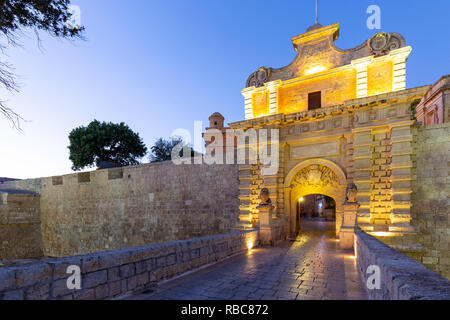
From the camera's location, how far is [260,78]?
12.5 meters

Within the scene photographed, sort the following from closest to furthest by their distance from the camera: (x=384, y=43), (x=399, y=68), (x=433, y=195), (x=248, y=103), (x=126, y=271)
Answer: (x=126, y=271) < (x=433, y=195) < (x=399, y=68) < (x=384, y=43) < (x=248, y=103)

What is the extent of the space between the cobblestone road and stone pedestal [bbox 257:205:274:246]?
1929 mm

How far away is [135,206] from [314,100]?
13065 mm

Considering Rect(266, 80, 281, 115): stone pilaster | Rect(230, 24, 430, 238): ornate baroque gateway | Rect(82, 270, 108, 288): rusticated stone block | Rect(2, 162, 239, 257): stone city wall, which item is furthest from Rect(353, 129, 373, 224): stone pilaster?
Rect(82, 270, 108, 288): rusticated stone block

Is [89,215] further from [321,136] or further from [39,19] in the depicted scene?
[321,136]

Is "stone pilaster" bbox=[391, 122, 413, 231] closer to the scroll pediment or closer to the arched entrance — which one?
the arched entrance

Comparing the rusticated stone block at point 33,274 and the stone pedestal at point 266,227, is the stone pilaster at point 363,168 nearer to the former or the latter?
the stone pedestal at point 266,227

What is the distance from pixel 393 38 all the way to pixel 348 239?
27.5 ft

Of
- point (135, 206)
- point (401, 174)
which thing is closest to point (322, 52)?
point (401, 174)

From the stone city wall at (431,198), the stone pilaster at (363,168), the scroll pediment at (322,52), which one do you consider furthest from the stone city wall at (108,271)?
the scroll pediment at (322,52)

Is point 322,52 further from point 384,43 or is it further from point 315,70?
point 384,43

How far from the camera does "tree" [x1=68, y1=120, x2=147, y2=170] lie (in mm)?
23875

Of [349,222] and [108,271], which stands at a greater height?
[108,271]

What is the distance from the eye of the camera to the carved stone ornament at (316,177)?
10352 mm
